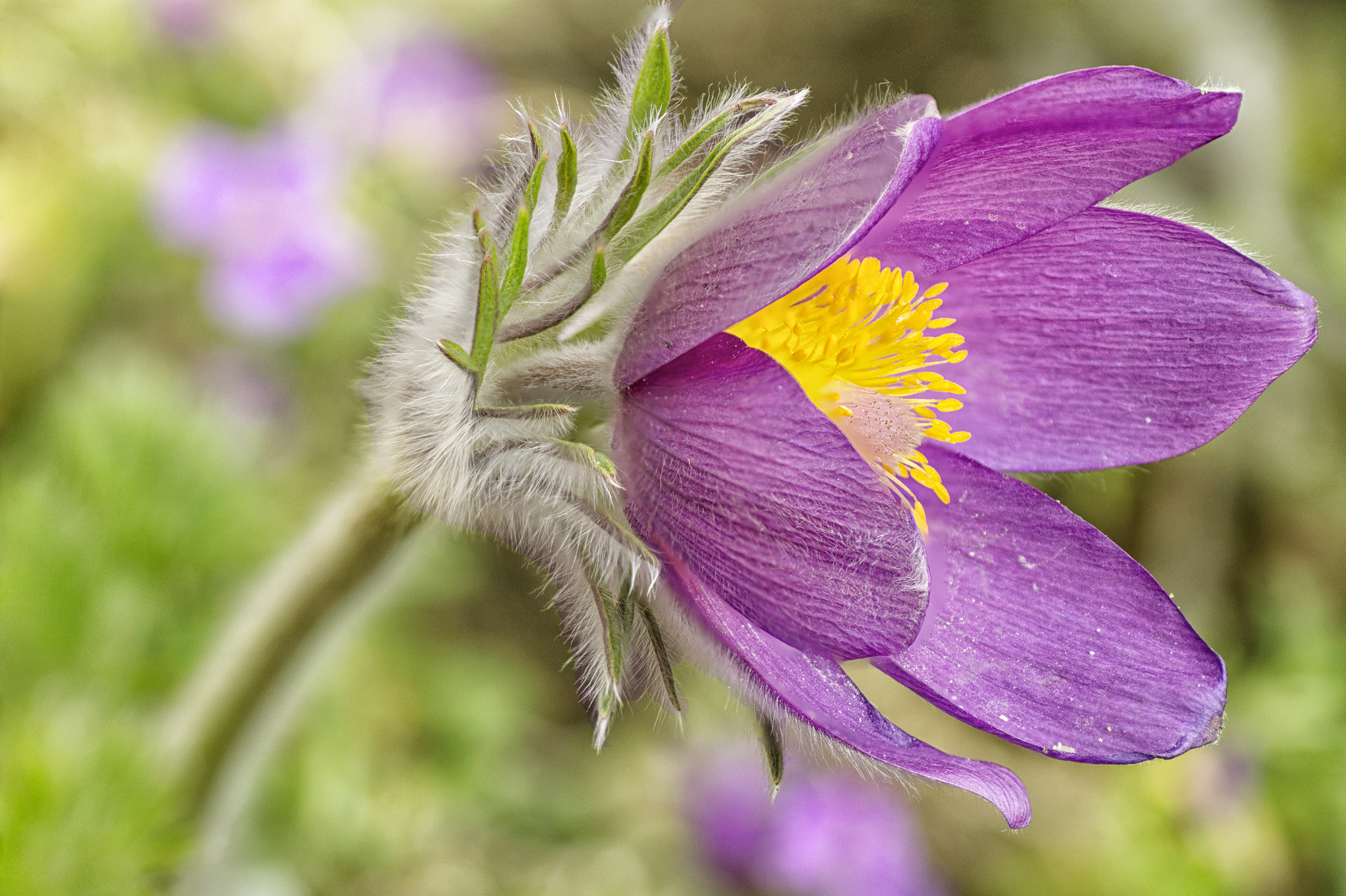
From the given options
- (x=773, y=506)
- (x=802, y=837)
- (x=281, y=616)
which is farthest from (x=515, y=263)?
(x=802, y=837)

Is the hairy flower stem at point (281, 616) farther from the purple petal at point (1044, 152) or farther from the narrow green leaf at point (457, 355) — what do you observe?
the purple petal at point (1044, 152)

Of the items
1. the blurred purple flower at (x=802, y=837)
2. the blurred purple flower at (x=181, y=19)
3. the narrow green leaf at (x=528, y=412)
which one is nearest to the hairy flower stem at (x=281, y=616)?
the narrow green leaf at (x=528, y=412)

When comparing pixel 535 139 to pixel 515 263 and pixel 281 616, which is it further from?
pixel 281 616

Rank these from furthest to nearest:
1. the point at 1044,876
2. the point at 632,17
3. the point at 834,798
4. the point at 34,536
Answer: the point at 632,17 → the point at 1044,876 → the point at 834,798 → the point at 34,536

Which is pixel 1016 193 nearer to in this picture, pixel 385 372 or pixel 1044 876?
pixel 385 372

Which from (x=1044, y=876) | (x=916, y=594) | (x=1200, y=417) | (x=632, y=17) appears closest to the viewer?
→ (x=916, y=594)

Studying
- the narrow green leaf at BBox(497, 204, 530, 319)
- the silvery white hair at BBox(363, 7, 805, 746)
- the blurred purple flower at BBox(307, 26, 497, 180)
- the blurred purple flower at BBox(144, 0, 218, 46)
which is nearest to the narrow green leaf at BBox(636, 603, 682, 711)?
the silvery white hair at BBox(363, 7, 805, 746)

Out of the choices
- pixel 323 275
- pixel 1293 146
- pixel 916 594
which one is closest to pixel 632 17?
pixel 323 275
